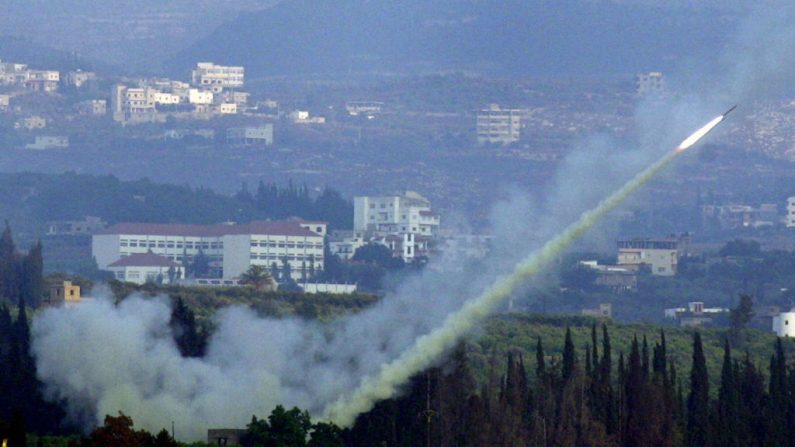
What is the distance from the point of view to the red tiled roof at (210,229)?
164125 millimetres

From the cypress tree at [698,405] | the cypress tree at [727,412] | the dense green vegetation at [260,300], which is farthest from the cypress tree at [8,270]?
the cypress tree at [727,412]

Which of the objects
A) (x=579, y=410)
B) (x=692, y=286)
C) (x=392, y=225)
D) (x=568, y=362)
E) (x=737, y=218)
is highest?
(x=737, y=218)

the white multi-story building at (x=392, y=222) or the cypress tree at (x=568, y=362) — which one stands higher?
the white multi-story building at (x=392, y=222)

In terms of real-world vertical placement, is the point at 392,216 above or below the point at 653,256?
above

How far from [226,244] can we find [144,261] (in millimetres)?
9210

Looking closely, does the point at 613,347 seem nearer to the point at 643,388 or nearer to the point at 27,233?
the point at 643,388

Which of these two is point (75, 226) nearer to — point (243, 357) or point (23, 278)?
point (23, 278)

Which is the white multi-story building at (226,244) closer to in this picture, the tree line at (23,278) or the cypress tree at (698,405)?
the tree line at (23,278)

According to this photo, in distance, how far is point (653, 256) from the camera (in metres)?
160

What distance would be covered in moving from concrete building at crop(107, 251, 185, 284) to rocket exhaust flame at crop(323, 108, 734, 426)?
231ft

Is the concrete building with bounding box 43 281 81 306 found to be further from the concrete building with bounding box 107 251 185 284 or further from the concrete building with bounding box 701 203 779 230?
the concrete building with bounding box 701 203 779 230

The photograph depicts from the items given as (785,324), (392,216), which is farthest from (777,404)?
(392,216)

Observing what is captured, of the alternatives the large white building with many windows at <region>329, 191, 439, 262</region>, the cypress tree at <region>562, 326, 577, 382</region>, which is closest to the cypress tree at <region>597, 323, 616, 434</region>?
the cypress tree at <region>562, 326, 577, 382</region>

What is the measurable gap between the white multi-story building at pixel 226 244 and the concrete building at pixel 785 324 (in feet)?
122
